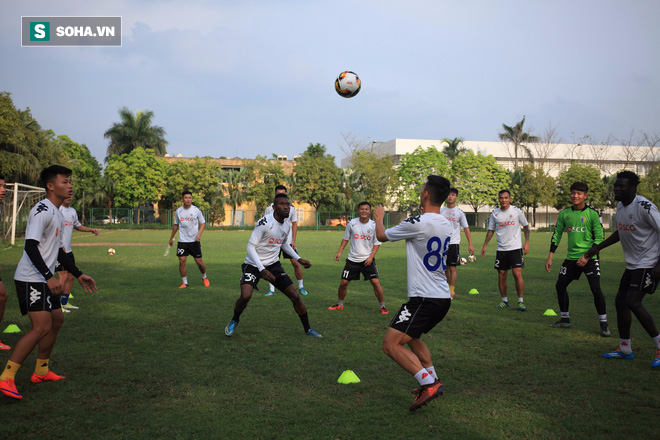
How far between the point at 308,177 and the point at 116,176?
73.3 ft

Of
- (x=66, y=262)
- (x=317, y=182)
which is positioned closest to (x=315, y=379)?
(x=66, y=262)

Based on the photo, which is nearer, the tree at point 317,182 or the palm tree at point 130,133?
the tree at point 317,182

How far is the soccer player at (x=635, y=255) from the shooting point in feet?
19.6

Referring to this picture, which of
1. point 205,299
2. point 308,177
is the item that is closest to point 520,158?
point 308,177

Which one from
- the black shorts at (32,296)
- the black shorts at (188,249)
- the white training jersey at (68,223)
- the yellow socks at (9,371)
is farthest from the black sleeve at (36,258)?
the black shorts at (188,249)

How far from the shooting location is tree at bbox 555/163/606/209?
A: 60.9 metres

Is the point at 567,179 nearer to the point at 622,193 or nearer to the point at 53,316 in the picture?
the point at 622,193

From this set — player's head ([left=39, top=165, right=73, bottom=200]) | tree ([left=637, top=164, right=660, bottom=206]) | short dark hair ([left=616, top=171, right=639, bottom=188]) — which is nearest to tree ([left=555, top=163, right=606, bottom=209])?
tree ([left=637, top=164, right=660, bottom=206])

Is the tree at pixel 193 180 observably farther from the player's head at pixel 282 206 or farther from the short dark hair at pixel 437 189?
the short dark hair at pixel 437 189

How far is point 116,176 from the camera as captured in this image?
5497 cm

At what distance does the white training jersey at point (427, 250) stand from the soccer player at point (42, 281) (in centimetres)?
339

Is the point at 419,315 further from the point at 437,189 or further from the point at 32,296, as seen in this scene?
the point at 32,296

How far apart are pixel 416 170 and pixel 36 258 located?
56.1 meters

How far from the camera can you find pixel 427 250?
4641mm
